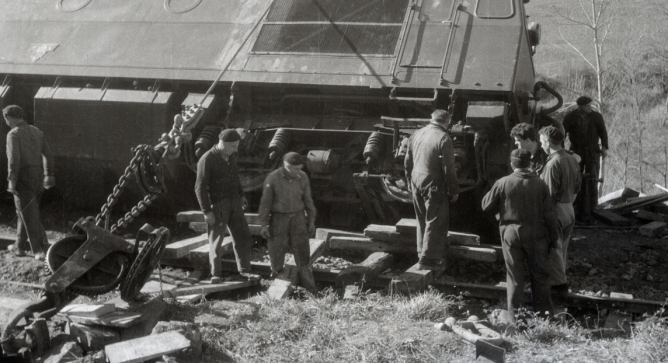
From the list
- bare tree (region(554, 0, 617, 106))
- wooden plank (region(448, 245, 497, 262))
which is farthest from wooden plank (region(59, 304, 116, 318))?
bare tree (region(554, 0, 617, 106))

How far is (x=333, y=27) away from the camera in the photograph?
8.22 metres

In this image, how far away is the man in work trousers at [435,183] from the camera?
6535mm

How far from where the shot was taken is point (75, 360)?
4.75 m

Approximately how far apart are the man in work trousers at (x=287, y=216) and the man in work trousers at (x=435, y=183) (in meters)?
1.01

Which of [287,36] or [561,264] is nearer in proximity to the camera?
[561,264]

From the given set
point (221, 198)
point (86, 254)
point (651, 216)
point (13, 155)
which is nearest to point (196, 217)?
point (221, 198)

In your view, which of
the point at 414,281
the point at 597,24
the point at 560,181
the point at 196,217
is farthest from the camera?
the point at 597,24

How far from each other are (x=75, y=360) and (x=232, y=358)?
0.97 meters

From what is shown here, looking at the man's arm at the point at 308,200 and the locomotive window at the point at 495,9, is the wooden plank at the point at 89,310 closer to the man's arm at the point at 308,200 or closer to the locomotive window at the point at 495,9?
the man's arm at the point at 308,200

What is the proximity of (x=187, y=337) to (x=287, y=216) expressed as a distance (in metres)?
1.95

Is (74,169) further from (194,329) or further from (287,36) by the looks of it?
(194,329)

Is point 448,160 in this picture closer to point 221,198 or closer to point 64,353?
point 221,198

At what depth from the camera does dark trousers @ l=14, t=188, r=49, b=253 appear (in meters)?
7.78

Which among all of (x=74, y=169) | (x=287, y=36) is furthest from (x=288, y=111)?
(x=74, y=169)
